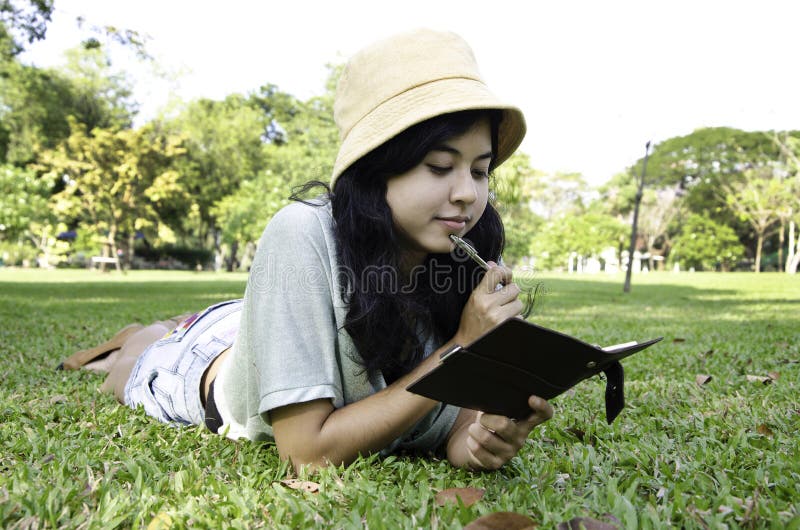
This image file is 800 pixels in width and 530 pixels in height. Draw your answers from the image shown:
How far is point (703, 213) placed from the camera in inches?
1518

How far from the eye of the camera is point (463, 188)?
1750mm

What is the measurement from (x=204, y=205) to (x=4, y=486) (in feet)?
111

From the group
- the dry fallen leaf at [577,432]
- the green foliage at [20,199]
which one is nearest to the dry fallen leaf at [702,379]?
the dry fallen leaf at [577,432]

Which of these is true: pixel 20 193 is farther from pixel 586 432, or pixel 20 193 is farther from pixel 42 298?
pixel 586 432

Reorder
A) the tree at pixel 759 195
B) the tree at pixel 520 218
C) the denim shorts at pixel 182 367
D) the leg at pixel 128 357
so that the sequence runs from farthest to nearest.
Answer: the tree at pixel 759 195
the tree at pixel 520 218
the leg at pixel 128 357
the denim shorts at pixel 182 367

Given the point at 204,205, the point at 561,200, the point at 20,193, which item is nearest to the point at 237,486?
the point at 20,193

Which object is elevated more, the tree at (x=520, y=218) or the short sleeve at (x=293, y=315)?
the tree at (x=520, y=218)

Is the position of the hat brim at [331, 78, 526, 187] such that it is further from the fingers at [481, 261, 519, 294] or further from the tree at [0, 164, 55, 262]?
the tree at [0, 164, 55, 262]

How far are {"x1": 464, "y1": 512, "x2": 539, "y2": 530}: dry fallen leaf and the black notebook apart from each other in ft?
0.91

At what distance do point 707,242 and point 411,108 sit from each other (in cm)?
3817

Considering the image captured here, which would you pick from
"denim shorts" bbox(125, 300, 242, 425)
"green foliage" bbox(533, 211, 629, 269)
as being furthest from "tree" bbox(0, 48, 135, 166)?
"denim shorts" bbox(125, 300, 242, 425)

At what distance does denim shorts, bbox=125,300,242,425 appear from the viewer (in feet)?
8.36

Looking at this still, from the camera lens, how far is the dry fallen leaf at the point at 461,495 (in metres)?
1.62

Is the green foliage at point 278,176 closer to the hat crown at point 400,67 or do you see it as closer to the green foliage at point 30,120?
the green foliage at point 30,120
